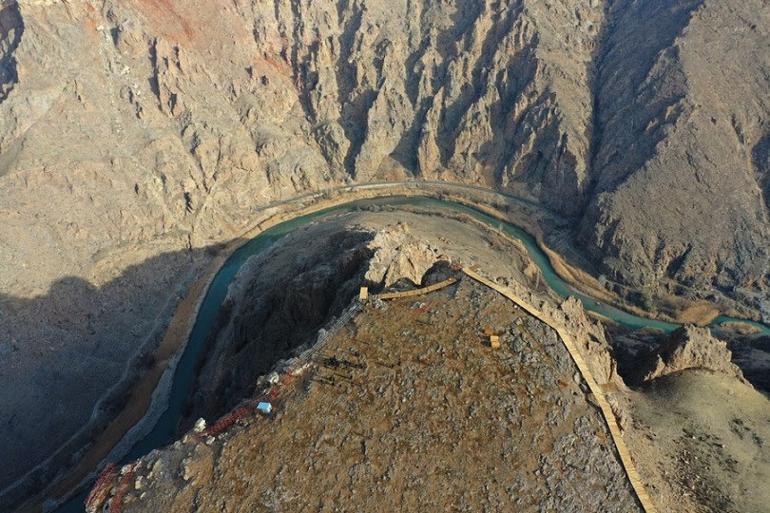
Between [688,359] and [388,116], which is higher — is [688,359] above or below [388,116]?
below

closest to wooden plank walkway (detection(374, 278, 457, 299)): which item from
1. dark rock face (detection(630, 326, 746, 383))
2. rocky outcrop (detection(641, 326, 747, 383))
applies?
dark rock face (detection(630, 326, 746, 383))

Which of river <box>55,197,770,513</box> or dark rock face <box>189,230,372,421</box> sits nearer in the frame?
dark rock face <box>189,230,372,421</box>

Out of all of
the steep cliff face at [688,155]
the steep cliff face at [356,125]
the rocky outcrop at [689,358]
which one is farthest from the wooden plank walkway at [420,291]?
the steep cliff face at [688,155]

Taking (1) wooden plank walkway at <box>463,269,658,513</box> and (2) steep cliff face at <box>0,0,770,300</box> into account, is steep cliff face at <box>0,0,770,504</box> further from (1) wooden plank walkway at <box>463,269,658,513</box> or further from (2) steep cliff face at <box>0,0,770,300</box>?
(1) wooden plank walkway at <box>463,269,658,513</box>

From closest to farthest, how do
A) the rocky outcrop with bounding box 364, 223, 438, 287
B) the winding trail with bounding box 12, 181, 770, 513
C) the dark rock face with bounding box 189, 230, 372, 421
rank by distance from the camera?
the rocky outcrop with bounding box 364, 223, 438, 287
the dark rock face with bounding box 189, 230, 372, 421
the winding trail with bounding box 12, 181, 770, 513

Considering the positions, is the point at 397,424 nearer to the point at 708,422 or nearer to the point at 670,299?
the point at 708,422

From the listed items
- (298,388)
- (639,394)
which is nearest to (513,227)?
(639,394)

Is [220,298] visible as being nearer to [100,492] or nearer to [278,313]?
[278,313]

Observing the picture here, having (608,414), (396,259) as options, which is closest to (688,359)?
(608,414)
